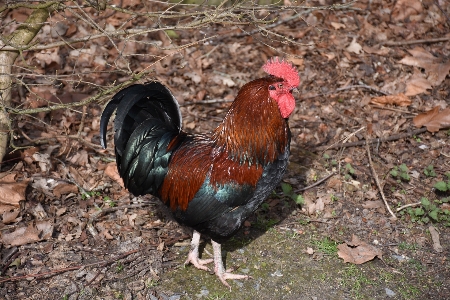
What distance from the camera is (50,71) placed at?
6.82m

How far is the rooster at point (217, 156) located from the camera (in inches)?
174

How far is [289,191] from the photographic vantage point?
18.5ft

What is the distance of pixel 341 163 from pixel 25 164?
3.58 meters

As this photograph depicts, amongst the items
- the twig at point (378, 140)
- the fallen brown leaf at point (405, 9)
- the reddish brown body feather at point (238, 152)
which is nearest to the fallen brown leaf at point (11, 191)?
the reddish brown body feather at point (238, 152)

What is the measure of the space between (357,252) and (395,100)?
8.74ft

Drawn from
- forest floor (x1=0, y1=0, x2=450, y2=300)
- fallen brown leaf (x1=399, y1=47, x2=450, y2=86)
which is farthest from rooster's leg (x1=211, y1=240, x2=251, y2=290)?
fallen brown leaf (x1=399, y1=47, x2=450, y2=86)

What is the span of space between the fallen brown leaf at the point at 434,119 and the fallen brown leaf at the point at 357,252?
83.0 inches

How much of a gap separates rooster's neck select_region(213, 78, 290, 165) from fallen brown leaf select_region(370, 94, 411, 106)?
283 cm

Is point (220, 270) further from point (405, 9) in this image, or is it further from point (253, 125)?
point (405, 9)

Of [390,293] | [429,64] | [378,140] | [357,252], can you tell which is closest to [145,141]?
[357,252]

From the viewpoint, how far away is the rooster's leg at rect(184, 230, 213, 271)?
4.79 metres

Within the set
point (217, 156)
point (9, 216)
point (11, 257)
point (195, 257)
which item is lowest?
point (195, 257)

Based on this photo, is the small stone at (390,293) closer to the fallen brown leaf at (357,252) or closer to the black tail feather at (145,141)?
the fallen brown leaf at (357,252)

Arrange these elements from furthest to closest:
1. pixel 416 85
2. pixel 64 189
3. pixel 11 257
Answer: pixel 416 85, pixel 64 189, pixel 11 257
